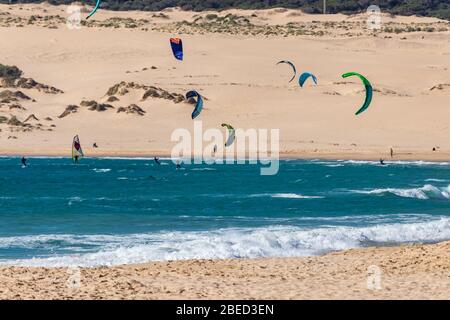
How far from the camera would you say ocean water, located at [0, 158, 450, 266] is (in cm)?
1938

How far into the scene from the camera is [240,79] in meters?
57.2

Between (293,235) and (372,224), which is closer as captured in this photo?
(293,235)

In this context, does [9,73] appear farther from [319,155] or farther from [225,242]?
[225,242]

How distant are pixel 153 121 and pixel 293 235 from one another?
28.1 m

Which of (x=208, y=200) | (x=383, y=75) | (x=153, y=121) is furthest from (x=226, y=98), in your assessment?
(x=208, y=200)

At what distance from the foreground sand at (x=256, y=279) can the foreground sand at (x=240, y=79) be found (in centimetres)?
2760

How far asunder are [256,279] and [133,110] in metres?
35.8

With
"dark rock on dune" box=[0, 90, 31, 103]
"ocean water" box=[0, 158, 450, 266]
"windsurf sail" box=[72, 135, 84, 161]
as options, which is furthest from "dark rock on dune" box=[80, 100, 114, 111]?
"windsurf sail" box=[72, 135, 84, 161]

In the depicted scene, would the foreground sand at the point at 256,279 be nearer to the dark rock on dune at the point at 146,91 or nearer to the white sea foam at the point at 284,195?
the white sea foam at the point at 284,195

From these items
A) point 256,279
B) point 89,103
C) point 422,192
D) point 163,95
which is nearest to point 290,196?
point 422,192

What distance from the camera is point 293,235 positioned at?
2055 cm

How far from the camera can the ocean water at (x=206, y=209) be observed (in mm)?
19375

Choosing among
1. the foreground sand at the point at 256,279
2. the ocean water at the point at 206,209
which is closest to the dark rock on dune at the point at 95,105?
the ocean water at the point at 206,209
